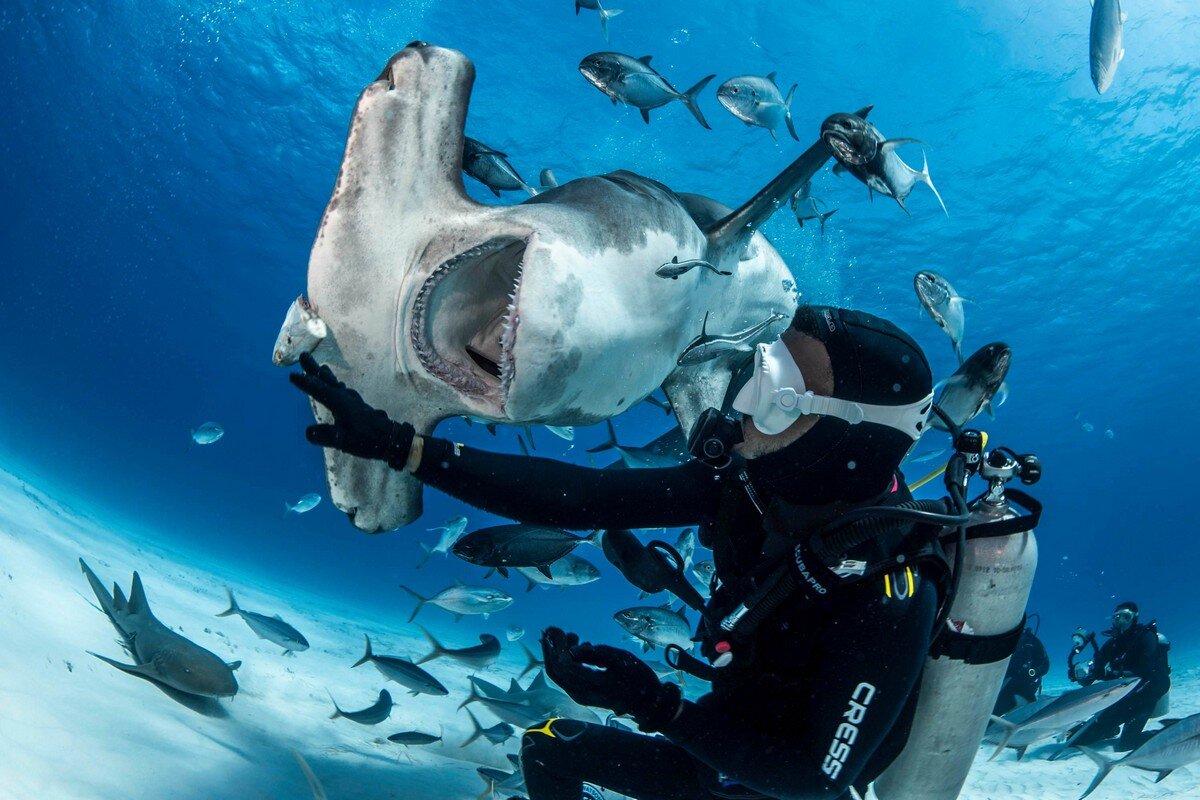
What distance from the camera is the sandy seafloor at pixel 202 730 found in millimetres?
3492

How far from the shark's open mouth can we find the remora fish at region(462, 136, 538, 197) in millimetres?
1208

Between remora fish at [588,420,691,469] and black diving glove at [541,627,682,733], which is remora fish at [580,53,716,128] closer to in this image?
remora fish at [588,420,691,469]

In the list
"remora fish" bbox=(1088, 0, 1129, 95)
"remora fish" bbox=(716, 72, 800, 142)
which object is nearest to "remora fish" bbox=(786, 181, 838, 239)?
"remora fish" bbox=(716, 72, 800, 142)

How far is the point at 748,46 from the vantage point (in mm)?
17094

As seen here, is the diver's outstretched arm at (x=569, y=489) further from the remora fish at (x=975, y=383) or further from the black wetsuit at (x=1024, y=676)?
the black wetsuit at (x=1024, y=676)

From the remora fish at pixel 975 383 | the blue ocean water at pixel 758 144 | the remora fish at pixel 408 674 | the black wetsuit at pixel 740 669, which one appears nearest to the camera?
the black wetsuit at pixel 740 669

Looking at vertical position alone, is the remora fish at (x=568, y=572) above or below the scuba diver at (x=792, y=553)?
above

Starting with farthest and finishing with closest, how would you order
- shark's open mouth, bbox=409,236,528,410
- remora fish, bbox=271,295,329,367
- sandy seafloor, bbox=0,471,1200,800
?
sandy seafloor, bbox=0,471,1200,800 < shark's open mouth, bbox=409,236,528,410 < remora fish, bbox=271,295,329,367

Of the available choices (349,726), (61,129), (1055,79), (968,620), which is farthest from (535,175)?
(61,129)

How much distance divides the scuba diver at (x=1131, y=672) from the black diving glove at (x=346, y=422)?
8.84m

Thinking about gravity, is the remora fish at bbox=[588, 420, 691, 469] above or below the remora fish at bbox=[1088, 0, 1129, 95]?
below

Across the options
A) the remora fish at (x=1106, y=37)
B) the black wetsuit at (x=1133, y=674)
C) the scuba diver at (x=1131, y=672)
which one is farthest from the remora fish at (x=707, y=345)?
the black wetsuit at (x=1133, y=674)

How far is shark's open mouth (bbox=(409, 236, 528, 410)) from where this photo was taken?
2309mm

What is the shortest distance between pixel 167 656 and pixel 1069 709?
6967 mm
